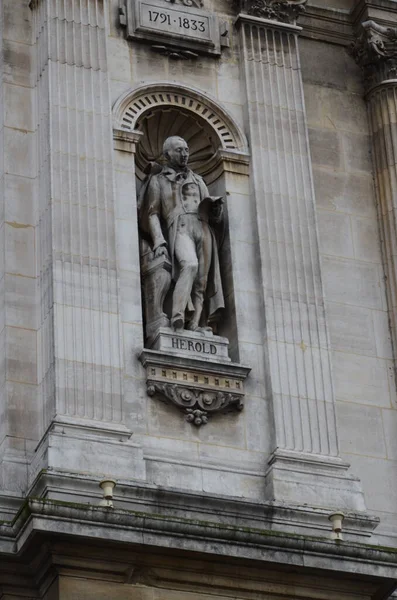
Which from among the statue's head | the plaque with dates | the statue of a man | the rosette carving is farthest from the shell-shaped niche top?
the rosette carving

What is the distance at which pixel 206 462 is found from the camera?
98.7ft

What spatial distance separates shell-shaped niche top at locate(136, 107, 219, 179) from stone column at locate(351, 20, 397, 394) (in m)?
2.88

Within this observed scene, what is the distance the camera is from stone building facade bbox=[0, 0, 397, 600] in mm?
28406

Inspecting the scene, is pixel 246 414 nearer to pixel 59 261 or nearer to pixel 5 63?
A: pixel 59 261

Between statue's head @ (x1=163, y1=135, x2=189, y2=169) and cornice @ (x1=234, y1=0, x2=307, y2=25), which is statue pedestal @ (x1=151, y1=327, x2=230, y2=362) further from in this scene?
cornice @ (x1=234, y1=0, x2=307, y2=25)

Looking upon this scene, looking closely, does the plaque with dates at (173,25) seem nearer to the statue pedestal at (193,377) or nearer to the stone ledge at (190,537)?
the statue pedestal at (193,377)

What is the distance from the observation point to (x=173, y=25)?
110 feet

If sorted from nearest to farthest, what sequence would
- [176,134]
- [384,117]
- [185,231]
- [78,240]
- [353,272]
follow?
[78,240] → [185,231] → [176,134] → [353,272] → [384,117]

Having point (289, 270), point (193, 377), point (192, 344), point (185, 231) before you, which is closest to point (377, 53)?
point (289, 270)

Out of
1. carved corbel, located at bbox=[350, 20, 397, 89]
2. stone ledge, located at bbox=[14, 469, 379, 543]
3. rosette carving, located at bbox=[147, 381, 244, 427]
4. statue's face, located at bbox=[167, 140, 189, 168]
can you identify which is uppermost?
carved corbel, located at bbox=[350, 20, 397, 89]

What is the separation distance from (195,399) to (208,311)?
5.56 feet

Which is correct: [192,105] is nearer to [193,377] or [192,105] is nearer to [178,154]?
[178,154]

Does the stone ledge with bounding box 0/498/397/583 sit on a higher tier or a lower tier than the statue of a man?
lower

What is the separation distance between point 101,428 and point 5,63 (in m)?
6.08
